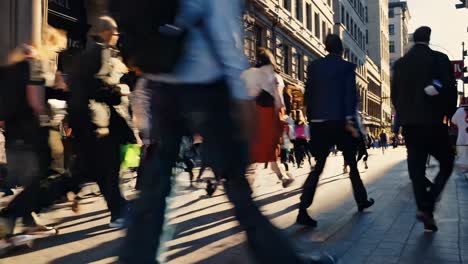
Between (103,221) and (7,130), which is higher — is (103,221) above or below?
below

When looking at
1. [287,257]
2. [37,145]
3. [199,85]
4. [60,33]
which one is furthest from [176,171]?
[60,33]

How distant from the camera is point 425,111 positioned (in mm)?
4297

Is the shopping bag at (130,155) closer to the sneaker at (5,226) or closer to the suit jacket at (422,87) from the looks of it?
the sneaker at (5,226)

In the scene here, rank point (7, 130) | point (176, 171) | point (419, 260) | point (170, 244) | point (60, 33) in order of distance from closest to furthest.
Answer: point (176, 171), point (419, 260), point (170, 244), point (7, 130), point (60, 33)

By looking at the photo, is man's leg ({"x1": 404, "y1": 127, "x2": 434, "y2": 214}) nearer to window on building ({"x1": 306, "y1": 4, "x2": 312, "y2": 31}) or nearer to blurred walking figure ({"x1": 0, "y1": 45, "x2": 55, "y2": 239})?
blurred walking figure ({"x1": 0, "y1": 45, "x2": 55, "y2": 239})

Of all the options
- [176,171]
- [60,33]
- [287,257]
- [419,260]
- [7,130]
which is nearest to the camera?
[287,257]

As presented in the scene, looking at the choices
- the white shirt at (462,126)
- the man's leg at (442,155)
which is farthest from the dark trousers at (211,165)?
the white shirt at (462,126)

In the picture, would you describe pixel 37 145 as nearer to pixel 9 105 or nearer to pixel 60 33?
pixel 9 105

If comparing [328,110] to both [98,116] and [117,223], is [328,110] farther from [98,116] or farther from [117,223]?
[117,223]

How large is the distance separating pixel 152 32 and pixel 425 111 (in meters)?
3.09

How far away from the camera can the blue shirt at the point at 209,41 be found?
2020 mm

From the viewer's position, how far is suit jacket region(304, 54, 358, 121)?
4641 mm

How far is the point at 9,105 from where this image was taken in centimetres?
392

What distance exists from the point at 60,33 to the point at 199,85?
129 inches
